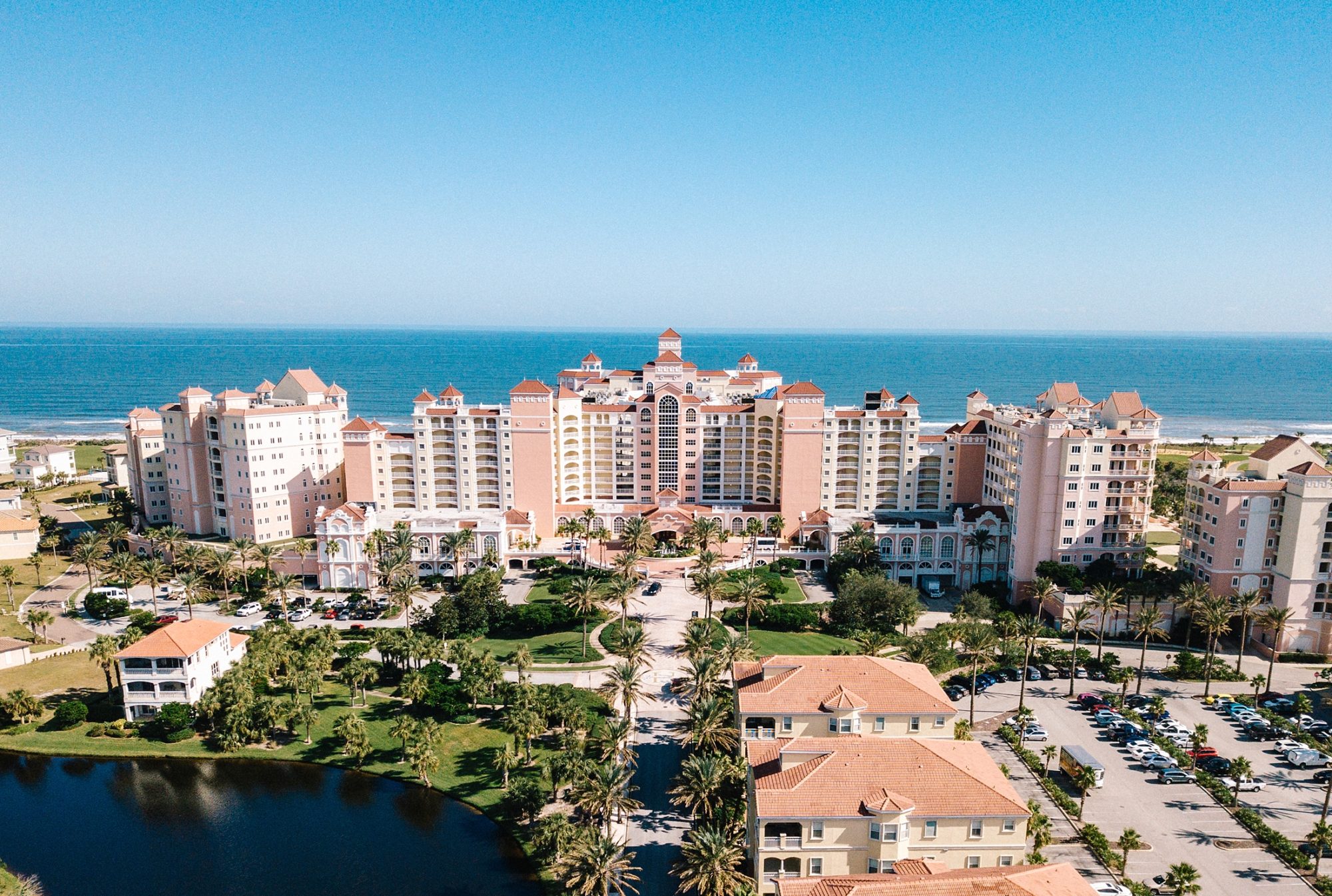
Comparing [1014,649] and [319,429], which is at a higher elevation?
[319,429]

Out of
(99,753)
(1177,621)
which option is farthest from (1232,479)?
(99,753)

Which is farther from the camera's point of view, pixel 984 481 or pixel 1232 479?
pixel 984 481

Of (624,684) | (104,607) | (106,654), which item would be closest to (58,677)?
(106,654)

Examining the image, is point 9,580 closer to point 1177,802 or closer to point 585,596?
point 585,596

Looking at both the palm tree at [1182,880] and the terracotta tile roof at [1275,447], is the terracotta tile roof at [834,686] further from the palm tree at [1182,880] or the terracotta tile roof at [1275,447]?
the terracotta tile roof at [1275,447]

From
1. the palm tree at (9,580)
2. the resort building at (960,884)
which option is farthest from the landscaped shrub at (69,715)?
the resort building at (960,884)

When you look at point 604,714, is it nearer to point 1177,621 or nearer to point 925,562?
point 925,562
